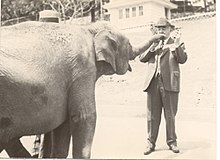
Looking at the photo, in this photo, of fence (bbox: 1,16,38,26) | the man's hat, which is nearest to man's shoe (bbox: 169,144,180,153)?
the man's hat

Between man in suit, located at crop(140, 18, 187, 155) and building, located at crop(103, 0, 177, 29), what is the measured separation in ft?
0.12

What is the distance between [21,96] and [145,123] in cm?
50

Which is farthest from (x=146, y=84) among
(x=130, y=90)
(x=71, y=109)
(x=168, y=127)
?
(x=71, y=109)

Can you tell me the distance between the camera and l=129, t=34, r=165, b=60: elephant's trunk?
5.88 feet

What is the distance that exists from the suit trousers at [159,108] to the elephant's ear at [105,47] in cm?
18

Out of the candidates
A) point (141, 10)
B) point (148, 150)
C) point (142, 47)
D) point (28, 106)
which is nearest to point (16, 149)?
point (28, 106)

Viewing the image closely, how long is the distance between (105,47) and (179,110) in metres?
0.38

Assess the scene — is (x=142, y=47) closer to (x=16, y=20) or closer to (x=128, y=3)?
(x=128, y=3)

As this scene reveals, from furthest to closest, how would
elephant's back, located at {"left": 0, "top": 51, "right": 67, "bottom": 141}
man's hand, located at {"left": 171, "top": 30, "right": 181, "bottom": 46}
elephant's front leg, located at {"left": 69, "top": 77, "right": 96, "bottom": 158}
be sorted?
man's hand, located at {"left": 171, "top": 30, "right": 181, "bottom": 46} → elephant's front leg, located at {"left": 69, "top": 77, "right": 96, "bottom": 158} → elephant's back, located at {"left": 0, "top": 51, "right": 67, "bottom": 141}

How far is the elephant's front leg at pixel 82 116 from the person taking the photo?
5.47 ft

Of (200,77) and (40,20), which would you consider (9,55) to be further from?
(200,77)

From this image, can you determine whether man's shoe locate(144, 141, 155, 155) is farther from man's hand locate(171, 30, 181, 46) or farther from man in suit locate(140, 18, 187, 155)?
man's hand locate(171, 30, 181, 46)

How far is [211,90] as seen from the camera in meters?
1.73

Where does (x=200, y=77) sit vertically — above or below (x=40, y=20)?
below
